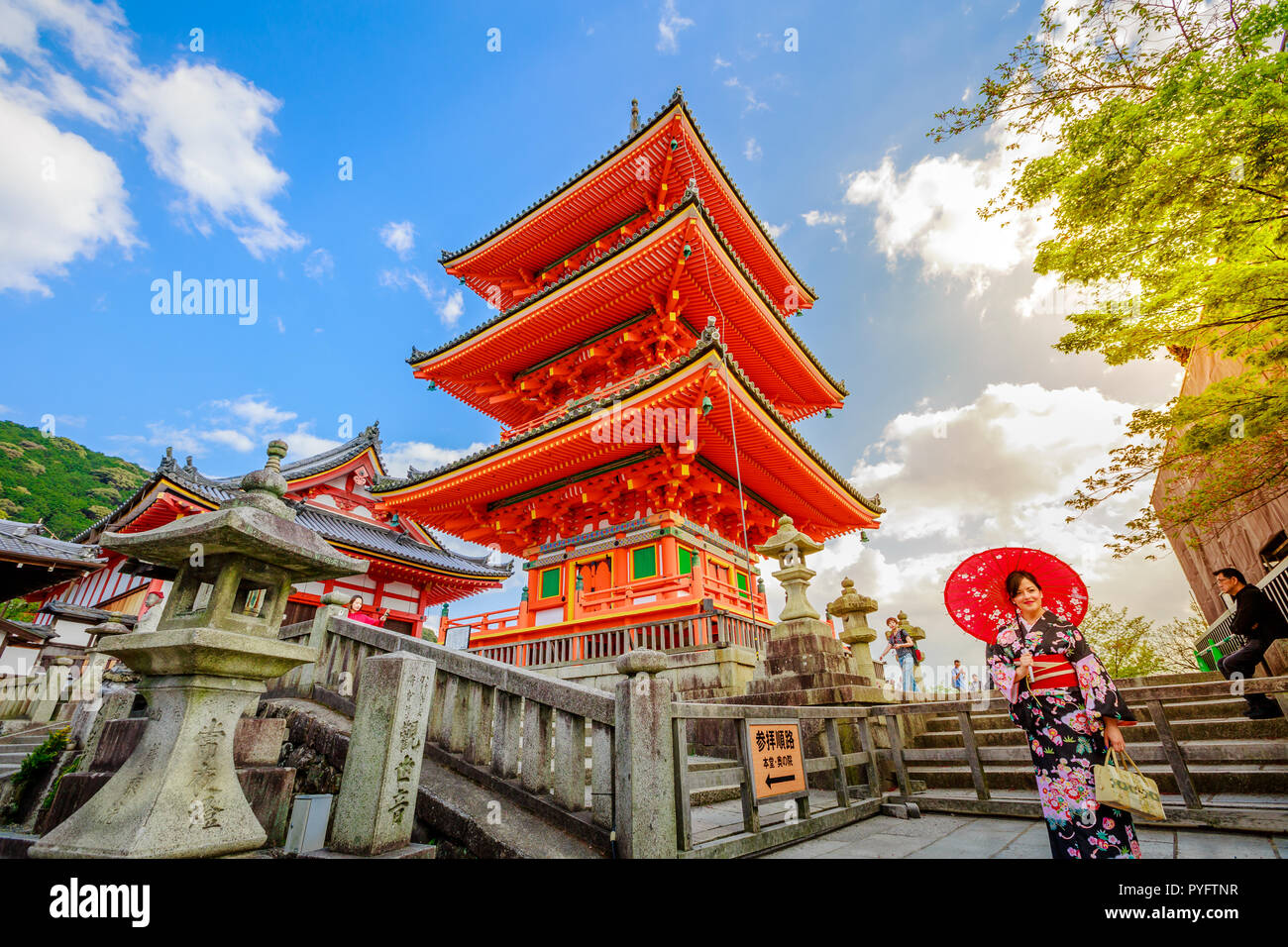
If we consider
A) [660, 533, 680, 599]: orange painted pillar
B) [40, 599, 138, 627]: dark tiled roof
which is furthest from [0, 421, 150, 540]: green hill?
[660, 533, 680, 599]: orange painted pillar

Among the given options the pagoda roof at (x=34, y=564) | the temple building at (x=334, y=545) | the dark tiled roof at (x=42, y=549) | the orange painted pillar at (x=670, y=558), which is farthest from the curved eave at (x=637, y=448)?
the pagoda roof at (x=34, y=564)

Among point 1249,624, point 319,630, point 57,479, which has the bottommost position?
point 1249,624

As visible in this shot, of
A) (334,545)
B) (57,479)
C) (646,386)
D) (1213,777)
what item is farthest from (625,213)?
(57,479)

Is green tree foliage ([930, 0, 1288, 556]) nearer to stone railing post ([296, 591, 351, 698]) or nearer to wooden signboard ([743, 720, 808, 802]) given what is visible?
wooden signboard ([743, 720, 808, 802])

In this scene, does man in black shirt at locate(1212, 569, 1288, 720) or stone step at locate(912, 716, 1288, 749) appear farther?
man in black shirt at locate(1212, 569, 1288, 720)

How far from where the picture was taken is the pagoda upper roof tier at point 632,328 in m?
12.2

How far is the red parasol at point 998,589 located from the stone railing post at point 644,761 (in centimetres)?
230

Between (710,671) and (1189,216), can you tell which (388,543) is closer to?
(710,671)

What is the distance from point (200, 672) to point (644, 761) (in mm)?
2835

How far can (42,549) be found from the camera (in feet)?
31.8

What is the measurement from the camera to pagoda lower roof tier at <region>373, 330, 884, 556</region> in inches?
424

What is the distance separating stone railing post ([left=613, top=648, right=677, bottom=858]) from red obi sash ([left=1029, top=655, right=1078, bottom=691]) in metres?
2.39
